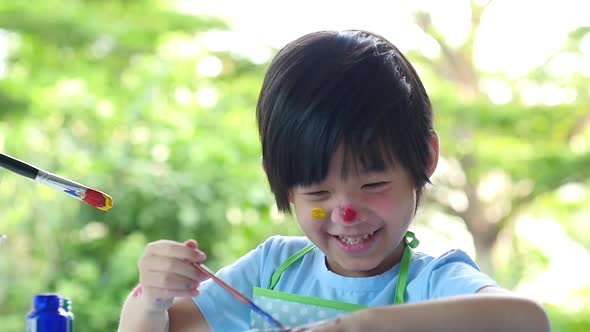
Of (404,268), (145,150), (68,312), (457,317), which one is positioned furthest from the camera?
(145,150)

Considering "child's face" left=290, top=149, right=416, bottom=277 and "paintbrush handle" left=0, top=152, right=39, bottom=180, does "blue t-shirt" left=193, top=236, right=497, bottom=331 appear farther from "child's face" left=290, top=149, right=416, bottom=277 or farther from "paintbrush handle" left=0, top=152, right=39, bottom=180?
"paintbrush handle" left=0, top=152, right=39, bottom=180

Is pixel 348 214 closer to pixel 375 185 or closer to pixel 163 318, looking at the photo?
pixel 375 185

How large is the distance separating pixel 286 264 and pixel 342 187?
184 mm

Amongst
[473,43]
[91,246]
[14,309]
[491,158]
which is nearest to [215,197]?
[91,246]

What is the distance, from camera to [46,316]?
0.80 metres

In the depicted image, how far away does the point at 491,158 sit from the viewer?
3.45 m

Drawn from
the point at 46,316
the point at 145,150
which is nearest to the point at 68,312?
the point at 46,316

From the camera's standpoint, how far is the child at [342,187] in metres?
0.85

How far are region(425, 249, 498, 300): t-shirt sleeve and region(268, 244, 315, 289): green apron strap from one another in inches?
6.6

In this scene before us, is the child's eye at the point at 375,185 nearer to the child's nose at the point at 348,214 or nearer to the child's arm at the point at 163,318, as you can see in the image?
the child's nose at the point at 348,214

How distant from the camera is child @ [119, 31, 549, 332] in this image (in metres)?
0.85

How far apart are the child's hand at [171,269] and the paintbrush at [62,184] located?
2.6 inches

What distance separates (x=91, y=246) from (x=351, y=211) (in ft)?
8.18

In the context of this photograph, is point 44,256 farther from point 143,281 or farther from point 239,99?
point 143,281
